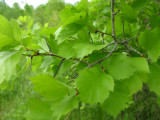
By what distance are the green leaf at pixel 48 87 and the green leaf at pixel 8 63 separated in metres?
0.07

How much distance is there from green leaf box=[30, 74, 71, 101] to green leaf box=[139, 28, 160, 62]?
0.90 feet

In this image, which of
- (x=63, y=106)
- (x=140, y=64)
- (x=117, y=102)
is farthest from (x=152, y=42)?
(x=63, y=106)

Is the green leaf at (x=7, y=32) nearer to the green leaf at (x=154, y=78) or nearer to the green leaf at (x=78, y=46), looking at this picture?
the green leaf at (x=78, y=46)

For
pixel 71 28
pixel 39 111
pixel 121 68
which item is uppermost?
pixel 71 28

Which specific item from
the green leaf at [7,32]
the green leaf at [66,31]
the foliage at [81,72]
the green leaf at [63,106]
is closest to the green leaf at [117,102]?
the foliage at [81,72]

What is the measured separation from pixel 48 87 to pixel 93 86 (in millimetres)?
111

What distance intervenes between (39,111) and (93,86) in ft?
0.57

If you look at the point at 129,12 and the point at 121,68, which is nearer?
the point at 121,68

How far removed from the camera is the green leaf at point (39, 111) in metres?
0.38

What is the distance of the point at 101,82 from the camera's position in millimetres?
344

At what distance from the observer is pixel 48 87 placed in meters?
0.32

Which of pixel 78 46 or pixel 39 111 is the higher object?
pixel 78 46

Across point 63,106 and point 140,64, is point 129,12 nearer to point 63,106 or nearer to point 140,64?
point 140,64

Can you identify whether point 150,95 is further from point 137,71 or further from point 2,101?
point 2,101
